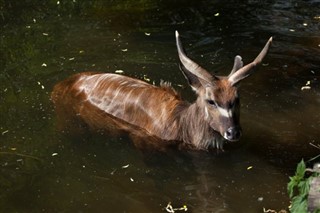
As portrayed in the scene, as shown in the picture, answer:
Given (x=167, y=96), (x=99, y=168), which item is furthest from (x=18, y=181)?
(x=167, y=96)

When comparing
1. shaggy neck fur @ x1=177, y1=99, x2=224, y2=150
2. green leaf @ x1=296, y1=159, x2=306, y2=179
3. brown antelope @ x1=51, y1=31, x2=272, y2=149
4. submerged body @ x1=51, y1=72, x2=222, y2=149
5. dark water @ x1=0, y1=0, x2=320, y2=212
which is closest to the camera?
green leaf @ x1=296, y1=159, x2=306, y2=179

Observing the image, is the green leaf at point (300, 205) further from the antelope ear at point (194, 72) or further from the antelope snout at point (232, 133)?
the antelope ear at point (194, 72)

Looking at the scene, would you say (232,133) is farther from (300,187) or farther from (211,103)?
(300,187)

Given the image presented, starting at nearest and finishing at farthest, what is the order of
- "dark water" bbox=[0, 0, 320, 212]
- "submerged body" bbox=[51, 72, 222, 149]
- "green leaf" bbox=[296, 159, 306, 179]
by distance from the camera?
"green leaf" bbox=[296, 159, 306, 179] < "dark water" bbox=[0, 0, 320, 212] < "submerged body" bbox=[51, 72, 222, 149]

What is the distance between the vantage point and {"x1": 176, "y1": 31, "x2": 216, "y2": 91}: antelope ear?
25.2 feet

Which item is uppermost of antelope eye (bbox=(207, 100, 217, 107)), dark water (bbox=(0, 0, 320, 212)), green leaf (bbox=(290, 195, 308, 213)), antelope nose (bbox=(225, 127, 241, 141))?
green leaf (bbox=(290, 195, 308, 213))

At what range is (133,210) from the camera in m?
7.06

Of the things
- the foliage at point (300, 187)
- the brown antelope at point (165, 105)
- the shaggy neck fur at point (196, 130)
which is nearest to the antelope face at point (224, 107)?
the brown antelope at point (165, 105)

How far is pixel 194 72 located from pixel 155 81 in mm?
2392

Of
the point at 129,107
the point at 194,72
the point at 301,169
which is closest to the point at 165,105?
the point at 129,107

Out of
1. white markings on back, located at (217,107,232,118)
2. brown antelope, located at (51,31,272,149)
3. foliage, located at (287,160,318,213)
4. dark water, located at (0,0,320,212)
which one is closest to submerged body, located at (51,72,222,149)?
brown antelope, located at (51,31,272,149)

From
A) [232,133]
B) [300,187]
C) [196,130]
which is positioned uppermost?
[300,187]

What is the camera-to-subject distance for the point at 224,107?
24.7 feet

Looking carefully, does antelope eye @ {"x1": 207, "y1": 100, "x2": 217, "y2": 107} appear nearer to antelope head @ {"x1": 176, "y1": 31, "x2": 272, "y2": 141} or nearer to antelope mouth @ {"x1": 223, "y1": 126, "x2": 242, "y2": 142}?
antelope head @ {"x1": 176, "y1": 31, "x2": 272, "y2": 141}
